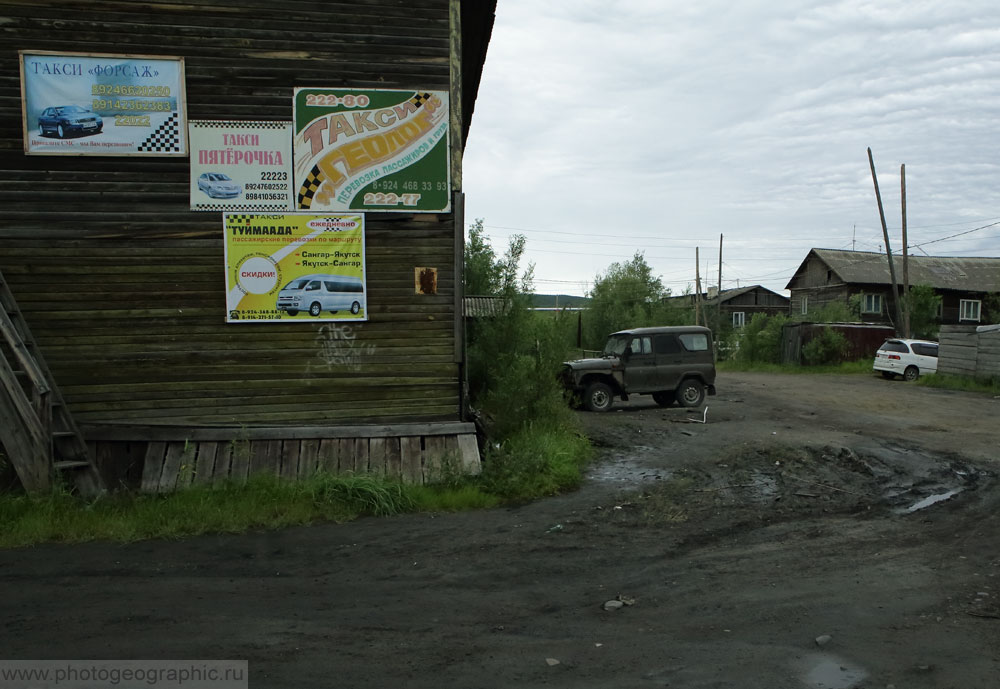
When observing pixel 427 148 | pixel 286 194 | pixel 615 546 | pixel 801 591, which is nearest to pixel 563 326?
pixel 427 148

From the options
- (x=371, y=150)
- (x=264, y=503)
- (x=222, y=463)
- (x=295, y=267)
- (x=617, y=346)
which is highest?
(x=371, y=150)

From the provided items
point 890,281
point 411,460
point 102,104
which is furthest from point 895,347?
point 102,104

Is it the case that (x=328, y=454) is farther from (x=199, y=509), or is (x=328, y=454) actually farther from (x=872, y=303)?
(x=872, y=303)

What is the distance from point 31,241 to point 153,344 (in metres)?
1.73

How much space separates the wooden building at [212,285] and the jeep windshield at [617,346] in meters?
10.1

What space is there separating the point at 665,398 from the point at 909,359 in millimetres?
14602

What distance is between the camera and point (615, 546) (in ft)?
21.9

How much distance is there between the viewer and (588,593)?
17.8ft

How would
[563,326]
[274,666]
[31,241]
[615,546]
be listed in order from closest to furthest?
[274,666] → [615,546] → [31,241] → [563,326]

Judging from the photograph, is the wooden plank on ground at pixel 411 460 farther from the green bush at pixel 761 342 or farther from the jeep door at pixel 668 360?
the green bush at pixel 761 342

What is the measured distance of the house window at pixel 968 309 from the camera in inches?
1865

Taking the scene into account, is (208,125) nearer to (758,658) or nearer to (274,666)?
(274,666)

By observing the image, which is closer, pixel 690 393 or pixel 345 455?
pixel 345 455

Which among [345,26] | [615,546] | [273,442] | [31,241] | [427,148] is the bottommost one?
[615,546]
